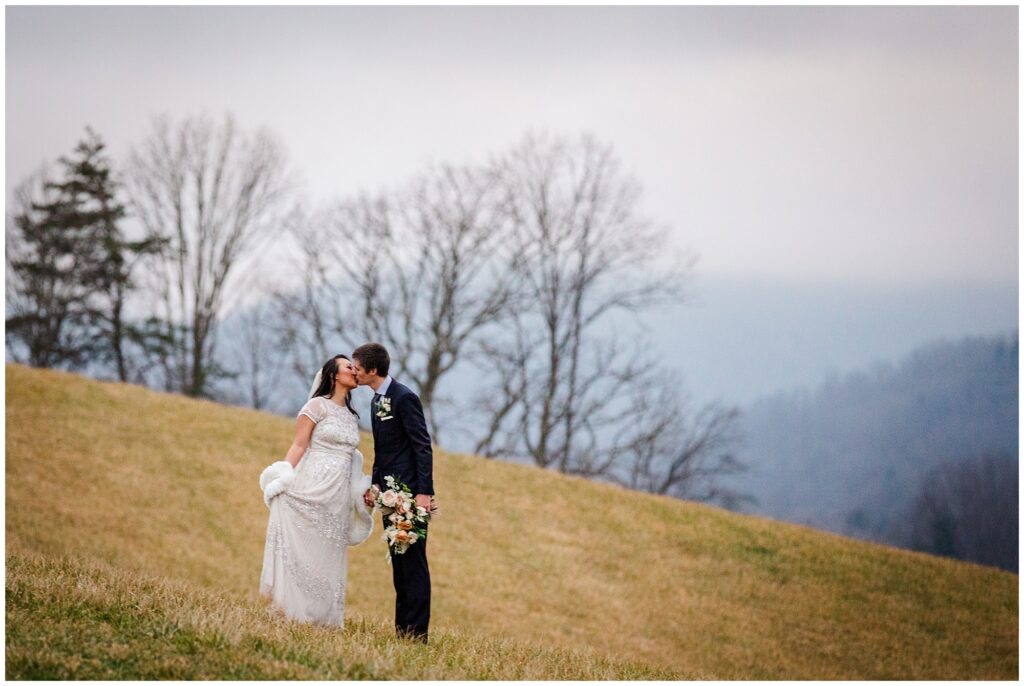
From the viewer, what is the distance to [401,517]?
7934 millimetres

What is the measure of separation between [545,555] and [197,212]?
3241 cm

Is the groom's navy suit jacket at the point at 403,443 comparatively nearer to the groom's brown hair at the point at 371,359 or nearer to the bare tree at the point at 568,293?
the groom's brown hair at the point at 371,359

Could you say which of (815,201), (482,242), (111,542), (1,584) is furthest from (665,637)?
(815,201)

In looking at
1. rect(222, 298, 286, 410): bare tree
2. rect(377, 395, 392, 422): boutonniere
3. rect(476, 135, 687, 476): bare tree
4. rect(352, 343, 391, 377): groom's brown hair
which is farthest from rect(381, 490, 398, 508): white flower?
rect(222, 298, 286, 410): bare tree

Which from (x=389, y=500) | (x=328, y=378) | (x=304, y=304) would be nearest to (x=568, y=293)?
(x=304, y=304)

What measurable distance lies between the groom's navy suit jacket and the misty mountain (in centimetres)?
12571

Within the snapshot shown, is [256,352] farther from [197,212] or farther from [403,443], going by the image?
[403,443]

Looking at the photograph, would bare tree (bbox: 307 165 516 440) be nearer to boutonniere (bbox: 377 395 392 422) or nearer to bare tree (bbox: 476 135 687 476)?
bare tree (bbox: 476 135 687 476)

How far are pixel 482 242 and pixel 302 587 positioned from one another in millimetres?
35419

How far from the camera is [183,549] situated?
58.7 feet

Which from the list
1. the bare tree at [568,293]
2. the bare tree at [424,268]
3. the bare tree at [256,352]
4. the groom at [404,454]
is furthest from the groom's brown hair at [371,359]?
the bare tree at [256,352]

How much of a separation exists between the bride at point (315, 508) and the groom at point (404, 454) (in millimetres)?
324

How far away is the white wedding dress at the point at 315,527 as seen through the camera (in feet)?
27.0

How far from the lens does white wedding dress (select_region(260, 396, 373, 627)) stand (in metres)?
8.24
